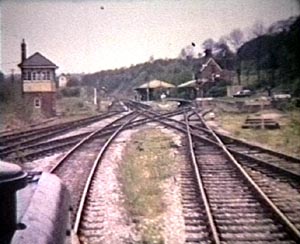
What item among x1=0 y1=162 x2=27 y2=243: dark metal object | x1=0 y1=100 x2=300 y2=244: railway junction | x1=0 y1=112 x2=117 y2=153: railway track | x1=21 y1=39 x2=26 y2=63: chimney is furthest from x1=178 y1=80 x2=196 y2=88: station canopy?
x1=0 y1=162 x2=27 y2=243: dark metal object

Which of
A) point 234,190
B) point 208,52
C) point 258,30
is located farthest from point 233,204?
point 258,30

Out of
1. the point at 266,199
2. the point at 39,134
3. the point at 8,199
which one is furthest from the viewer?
the point at 39,134

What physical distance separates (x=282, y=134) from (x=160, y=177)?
24.7 inches

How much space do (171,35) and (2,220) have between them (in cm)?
144

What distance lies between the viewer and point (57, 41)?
2258mm

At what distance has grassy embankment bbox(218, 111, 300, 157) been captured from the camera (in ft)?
7.45

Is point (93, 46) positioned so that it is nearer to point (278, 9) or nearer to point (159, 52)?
point (159, 52)

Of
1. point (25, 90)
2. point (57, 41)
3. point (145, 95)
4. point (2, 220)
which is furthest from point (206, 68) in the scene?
point (2, 220)

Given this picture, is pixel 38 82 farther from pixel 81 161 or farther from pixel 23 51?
pixel 81 161

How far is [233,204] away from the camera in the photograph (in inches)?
84.1

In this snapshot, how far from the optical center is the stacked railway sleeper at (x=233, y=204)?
1.98 meters

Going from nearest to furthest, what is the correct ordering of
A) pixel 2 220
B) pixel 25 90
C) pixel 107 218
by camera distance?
1. pixel 2 220
2. pixel 107 218
3. pixel 25 90

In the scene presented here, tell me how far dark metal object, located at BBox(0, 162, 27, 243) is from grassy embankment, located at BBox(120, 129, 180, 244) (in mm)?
959

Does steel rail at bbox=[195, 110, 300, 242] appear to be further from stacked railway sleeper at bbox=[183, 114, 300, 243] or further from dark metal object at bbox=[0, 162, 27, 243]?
dark metal object at bbox=[0, 162, 27, 243]
